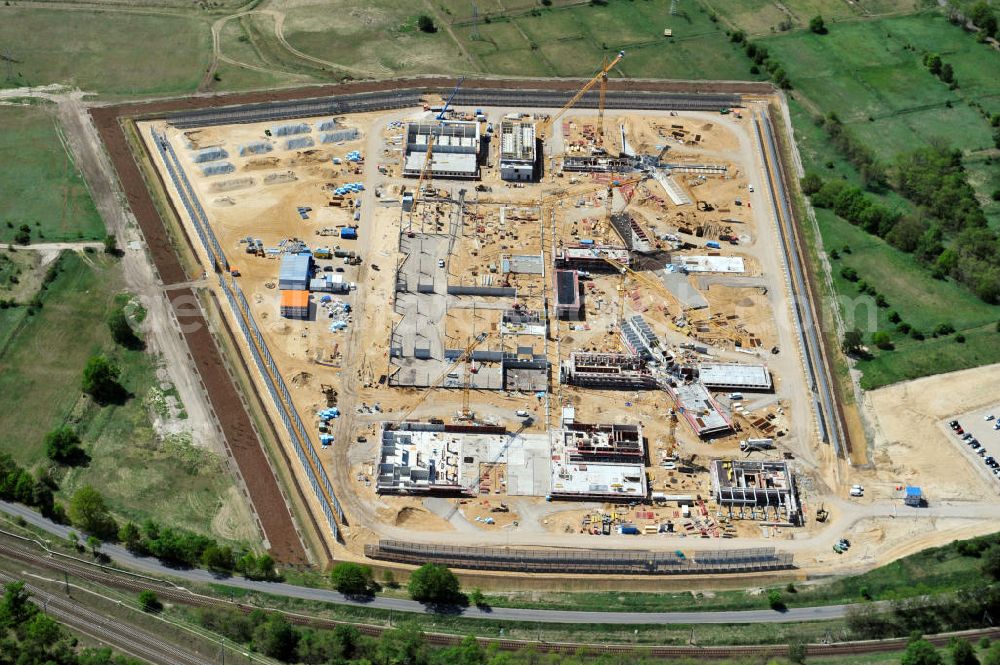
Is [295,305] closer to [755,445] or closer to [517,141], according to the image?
[517,141]

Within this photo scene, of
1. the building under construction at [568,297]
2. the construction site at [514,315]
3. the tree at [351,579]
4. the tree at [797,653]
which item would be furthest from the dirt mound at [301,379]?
the tree at [797,653]

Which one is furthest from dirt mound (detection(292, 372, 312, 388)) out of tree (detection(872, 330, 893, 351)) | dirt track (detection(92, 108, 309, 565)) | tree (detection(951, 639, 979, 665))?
tree (detection(951, 639, 979, 665))

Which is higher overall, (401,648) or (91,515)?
(91,515)

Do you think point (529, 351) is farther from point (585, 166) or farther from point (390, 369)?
point (585, 166)

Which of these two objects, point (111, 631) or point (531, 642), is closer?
point (111, 631)

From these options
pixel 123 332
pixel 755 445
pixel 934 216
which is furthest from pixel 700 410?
pixel 123 332

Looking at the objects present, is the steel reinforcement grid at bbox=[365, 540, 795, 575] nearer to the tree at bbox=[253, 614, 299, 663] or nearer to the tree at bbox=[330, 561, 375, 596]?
the tree at bbox=[330, 561, 375, 596]

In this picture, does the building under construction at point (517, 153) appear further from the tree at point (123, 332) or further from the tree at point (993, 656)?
the tree at point (993, 656)
